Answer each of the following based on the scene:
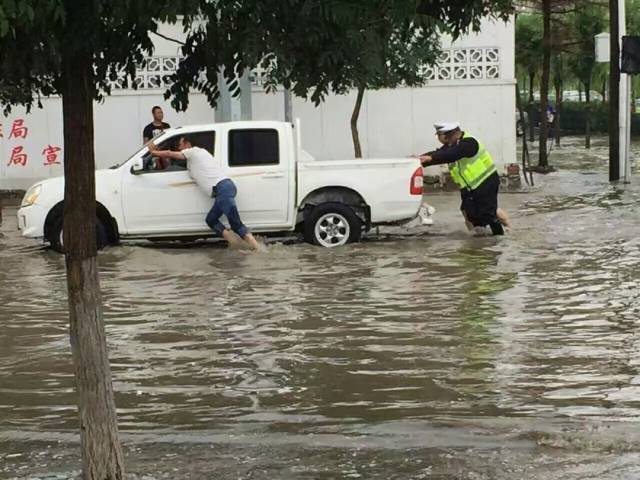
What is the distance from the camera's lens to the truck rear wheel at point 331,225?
1547 centimetres

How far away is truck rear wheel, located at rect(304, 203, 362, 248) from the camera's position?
50.8 feet

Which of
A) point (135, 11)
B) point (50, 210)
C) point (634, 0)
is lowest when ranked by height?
point (50, 210)

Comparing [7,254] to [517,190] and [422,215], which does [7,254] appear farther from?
[517,190]

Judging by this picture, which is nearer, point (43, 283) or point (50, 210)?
point (43, 283)

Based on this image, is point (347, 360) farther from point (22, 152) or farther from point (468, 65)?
point (22, 152)

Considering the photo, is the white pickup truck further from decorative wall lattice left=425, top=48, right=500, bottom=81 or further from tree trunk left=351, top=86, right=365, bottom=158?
decorative wall lattice left=425, top=48, right=500, bottom=81

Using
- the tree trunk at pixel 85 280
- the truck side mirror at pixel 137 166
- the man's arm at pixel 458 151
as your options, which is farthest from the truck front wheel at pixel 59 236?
the tree trunk at pixel 85 280

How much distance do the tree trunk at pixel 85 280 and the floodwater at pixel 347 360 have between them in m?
0.62

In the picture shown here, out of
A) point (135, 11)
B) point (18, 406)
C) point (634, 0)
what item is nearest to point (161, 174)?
point (18, 406)

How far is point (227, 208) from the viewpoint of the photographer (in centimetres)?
1488

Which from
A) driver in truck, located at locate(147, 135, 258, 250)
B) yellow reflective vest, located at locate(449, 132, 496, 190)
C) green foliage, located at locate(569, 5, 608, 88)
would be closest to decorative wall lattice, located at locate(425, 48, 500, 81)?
yellow reflective vest, located at locate(449, 132, 496, 190)

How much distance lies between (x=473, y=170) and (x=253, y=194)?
9.56 feet

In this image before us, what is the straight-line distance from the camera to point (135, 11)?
4.43 meters

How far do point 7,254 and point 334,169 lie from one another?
4307 millimetres
